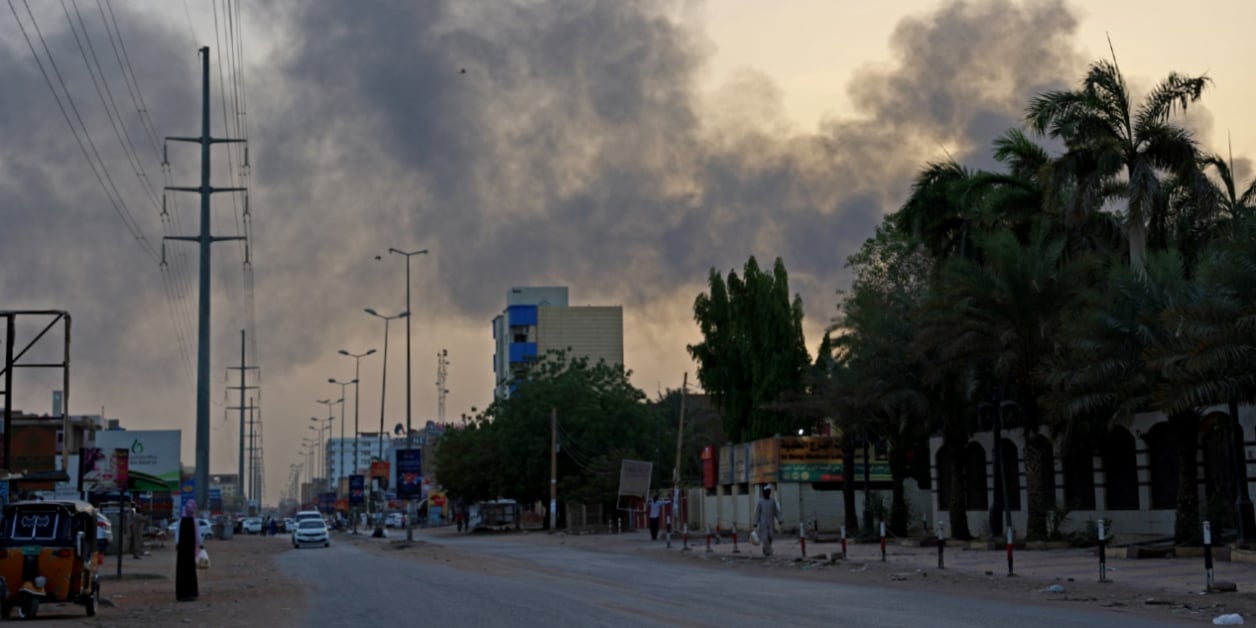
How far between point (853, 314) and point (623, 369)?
145ft

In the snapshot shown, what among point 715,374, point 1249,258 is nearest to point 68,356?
point 1249,258

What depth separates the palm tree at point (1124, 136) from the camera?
37125 millimetres

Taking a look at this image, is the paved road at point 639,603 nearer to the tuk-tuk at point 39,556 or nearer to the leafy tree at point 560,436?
the tuk-tuk at point 39,556

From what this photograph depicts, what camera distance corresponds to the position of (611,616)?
60.8 ft

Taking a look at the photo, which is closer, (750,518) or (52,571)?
(52,571)

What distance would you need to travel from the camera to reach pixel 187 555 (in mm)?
25312

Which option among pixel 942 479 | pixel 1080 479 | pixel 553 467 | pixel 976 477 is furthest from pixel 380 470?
pixel 1080 479

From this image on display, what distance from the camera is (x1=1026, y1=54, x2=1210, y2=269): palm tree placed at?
37.1 metres

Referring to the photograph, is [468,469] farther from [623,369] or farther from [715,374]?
[715,374]

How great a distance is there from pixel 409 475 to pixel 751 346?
1771 centimetres

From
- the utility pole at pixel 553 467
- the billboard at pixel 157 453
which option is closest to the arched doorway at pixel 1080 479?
the utility pole at pixel 553 467

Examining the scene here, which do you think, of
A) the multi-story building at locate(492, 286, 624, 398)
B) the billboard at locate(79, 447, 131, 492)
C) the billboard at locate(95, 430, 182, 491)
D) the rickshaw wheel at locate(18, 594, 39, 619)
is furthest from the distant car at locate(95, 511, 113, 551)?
the multi-story building at locate(492, 286, 624, 398)

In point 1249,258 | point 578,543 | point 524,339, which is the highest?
point 524,339

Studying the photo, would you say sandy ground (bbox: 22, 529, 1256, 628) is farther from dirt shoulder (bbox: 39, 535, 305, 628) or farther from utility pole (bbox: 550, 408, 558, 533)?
utility pole (bbox: 550, 408, 558, 533)
